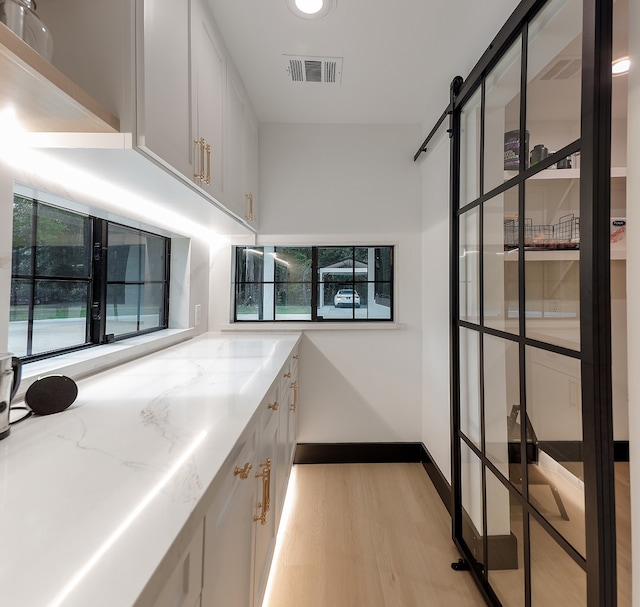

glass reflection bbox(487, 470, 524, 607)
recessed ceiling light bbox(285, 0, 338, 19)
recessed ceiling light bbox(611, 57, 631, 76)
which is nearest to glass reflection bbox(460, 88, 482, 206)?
recessed ceiling light bbox(611, 57, 631, 76)

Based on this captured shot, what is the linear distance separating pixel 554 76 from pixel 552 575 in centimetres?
148

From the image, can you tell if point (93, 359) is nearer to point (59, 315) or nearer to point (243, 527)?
point (59, 315)

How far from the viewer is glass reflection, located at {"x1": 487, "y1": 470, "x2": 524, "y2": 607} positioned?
4.00ft

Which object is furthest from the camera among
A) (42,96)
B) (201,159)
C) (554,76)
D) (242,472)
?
(201,159)

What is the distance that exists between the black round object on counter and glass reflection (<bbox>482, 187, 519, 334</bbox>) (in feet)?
4.64

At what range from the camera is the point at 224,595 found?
0.80 metres

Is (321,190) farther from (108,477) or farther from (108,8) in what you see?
(108,477)

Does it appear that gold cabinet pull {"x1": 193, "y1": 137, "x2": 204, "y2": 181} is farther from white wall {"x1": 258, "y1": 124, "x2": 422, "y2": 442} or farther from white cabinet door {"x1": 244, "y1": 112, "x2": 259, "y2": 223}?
white wall {"x1": 258, "y1": 124, "x2": 422, "y2": 442}

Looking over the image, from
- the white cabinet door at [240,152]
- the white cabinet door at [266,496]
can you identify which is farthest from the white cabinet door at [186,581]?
the white cabinet door at [240,152]

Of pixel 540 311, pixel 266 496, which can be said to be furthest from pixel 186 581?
pixel 540 311

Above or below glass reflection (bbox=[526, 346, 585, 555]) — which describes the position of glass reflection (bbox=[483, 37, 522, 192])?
above

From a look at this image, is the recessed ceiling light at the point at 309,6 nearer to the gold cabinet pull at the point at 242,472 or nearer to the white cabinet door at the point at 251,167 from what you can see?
the white cabinet door at the point at 251,167

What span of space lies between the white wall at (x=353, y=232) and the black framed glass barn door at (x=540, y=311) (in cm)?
102

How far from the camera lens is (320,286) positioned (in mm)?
2814
